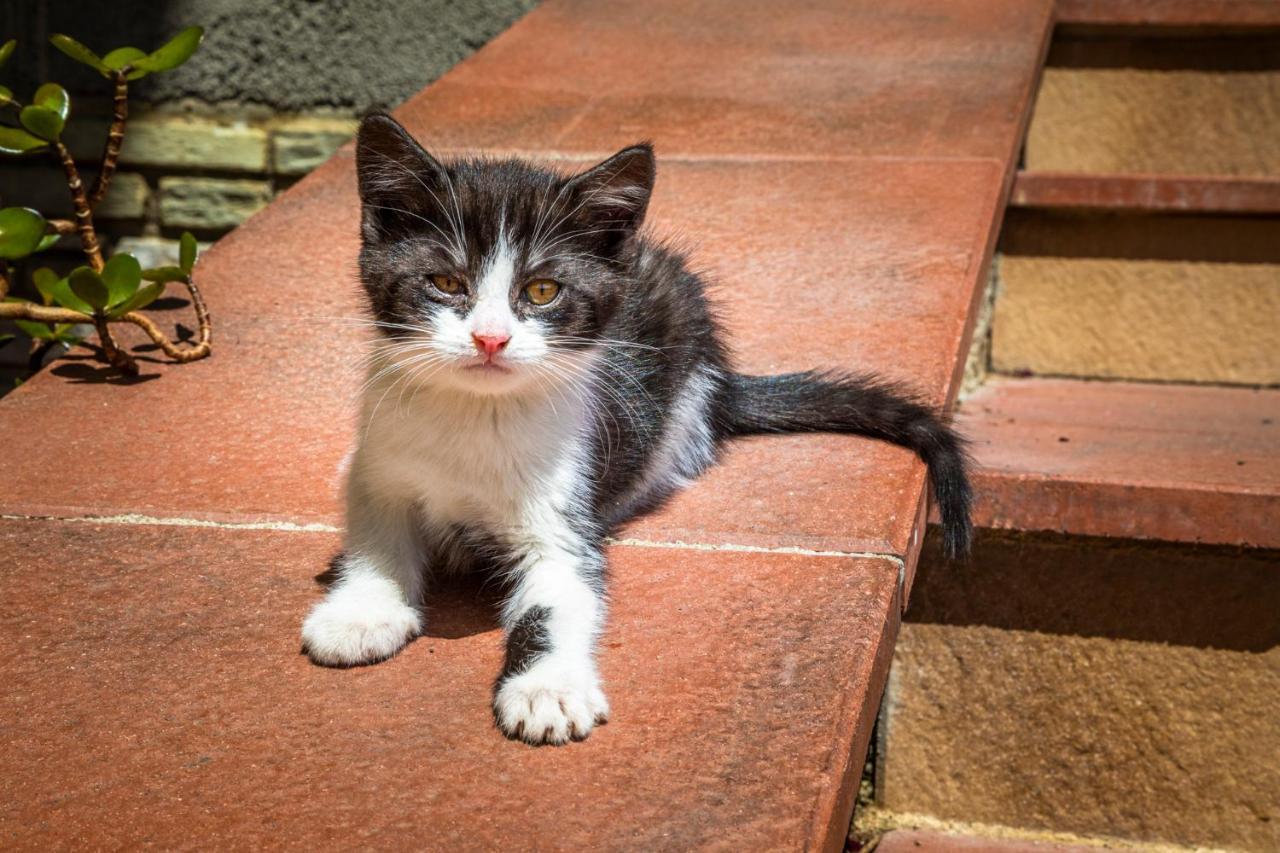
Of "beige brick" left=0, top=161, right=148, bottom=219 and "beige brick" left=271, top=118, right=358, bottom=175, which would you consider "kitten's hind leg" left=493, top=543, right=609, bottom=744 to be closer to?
"beige brick" left=271, top=118, right=358, bottom=175

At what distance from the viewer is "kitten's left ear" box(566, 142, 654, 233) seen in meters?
2.32

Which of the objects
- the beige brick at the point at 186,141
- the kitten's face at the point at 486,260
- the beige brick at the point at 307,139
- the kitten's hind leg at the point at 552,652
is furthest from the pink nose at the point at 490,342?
the beige brick at the point at 186,141

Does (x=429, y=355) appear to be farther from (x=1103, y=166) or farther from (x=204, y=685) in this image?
(x=1103, y=166)

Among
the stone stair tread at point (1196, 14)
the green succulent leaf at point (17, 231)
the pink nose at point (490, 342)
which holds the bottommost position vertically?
the green succulent leaf at point (17, 231)

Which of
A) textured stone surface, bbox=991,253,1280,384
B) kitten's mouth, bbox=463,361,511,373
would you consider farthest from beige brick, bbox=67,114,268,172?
kitten's mouth, bbox=463,361,511,373

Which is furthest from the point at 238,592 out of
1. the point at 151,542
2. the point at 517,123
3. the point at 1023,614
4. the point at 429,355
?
the point at 517,123

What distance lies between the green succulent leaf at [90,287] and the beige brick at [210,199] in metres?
2.64

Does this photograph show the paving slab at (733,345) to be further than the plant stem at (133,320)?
No

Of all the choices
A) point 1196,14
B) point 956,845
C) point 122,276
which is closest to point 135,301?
point 122,276

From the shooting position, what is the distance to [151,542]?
8.26 feet

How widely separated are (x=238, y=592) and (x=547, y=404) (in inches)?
25.1

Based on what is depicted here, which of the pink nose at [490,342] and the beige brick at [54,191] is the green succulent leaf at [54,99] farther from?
the beige brick at [54,191]

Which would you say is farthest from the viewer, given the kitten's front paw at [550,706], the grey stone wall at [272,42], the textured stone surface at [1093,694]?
the grey stone wall at [272,42]

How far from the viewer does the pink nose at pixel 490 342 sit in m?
2.13
